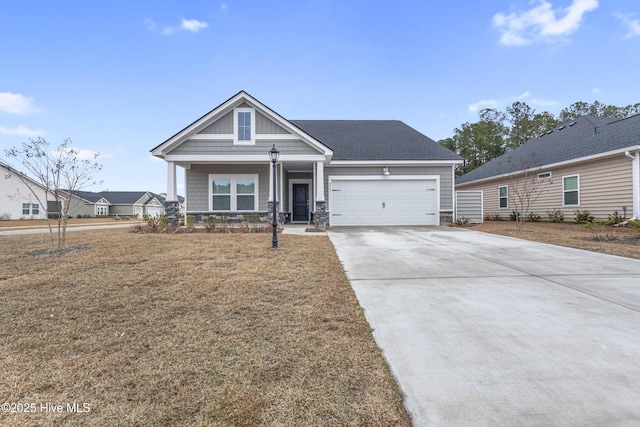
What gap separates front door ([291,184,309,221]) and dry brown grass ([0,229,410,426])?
1078cm

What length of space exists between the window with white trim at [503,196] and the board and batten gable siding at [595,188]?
1433 mm

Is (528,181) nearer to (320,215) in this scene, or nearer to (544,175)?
(544,175)

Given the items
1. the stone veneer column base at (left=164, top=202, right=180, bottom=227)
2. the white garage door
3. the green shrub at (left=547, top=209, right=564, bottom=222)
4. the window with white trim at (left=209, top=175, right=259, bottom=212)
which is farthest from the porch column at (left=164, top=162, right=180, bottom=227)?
the green shrub at (left=547, top=209, right=564, bottom=222)

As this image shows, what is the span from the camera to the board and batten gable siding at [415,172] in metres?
14.1

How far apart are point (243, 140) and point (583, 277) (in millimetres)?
10959

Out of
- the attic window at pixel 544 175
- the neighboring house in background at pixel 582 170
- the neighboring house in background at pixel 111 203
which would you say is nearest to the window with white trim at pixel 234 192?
the neighboring house in background at pixel 582 170

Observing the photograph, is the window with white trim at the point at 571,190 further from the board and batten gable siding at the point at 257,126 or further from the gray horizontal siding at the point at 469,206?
the board and batten gable siding at the point at 257,126

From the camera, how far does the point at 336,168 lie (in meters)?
14.2

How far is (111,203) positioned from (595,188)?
54.2m

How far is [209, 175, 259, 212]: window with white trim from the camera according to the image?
44.7 ft

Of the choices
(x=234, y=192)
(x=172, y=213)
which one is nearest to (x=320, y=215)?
(x=234, y=192)

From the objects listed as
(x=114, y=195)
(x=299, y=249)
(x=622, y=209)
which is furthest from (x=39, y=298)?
(x=114, y=195)

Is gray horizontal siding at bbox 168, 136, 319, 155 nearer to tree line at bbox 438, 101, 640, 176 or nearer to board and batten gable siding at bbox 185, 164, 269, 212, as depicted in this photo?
board and batten gable siding at bbox 185, 164, 269, 212

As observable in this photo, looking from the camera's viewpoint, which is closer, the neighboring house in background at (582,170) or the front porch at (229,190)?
the neighboring house in background at (582,170)
